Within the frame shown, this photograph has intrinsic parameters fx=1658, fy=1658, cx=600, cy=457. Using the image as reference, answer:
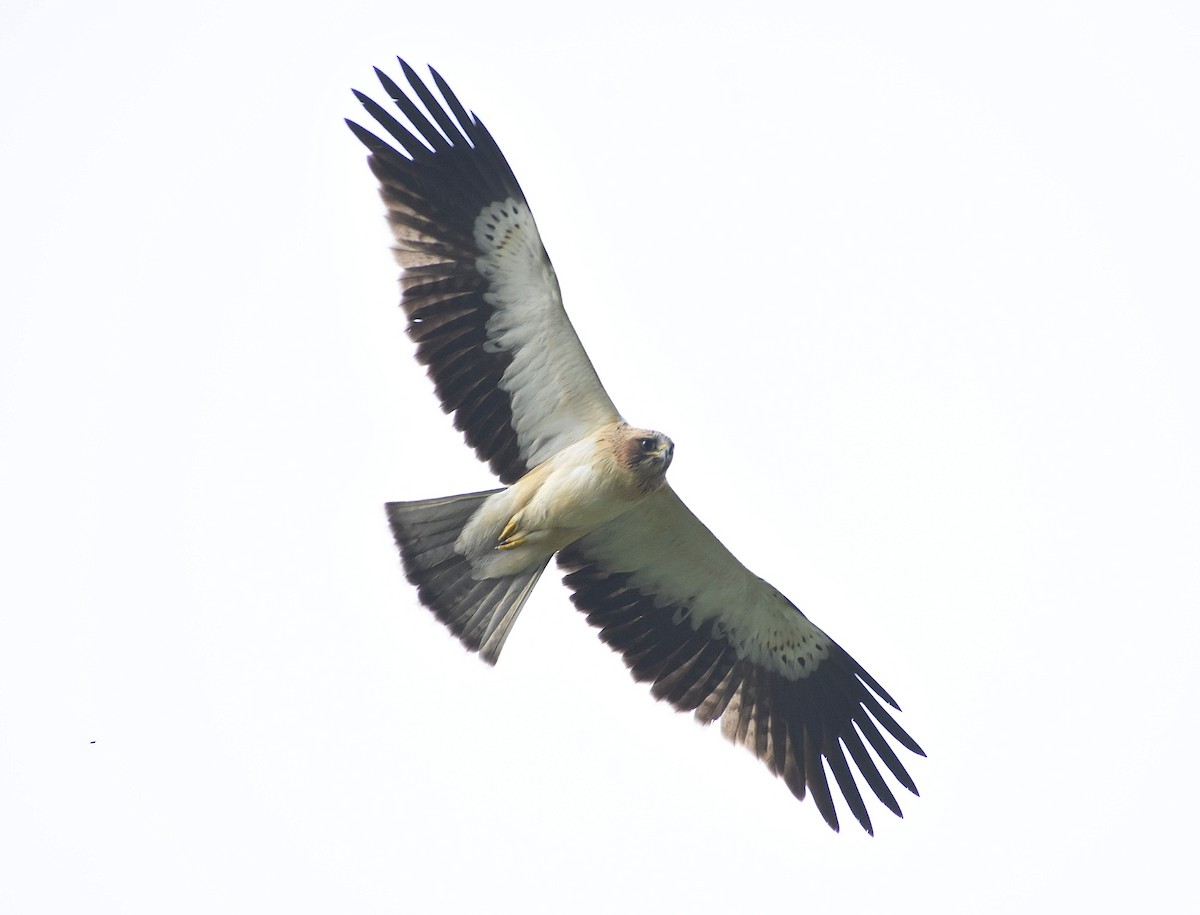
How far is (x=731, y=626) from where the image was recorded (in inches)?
435

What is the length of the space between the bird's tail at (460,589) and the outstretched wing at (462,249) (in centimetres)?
101

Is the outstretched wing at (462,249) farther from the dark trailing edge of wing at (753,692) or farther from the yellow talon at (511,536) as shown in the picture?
the dark trailing edge of wing at (753,692)

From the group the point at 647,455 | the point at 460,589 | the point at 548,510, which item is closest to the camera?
the point at 647,455

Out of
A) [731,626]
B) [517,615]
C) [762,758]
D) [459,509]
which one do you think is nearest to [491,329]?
[459,509]

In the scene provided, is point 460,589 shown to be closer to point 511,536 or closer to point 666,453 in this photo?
point 511,536

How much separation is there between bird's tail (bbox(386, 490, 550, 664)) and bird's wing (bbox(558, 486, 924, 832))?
2.02 ft

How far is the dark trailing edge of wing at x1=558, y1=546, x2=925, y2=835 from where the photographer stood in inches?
431

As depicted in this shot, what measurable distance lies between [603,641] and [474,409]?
72.0 inches

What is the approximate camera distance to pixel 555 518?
10211 mm

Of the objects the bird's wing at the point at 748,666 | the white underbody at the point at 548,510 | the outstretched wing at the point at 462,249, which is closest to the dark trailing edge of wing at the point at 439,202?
the outstretched wing at the point at 462,249

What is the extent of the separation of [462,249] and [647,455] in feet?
5.54

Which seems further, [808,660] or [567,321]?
[808,660]

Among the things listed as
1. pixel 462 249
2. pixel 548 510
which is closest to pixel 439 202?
pixel 462 249

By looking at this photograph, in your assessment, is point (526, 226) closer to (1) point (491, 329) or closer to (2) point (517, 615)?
(1) point (491, 329)
